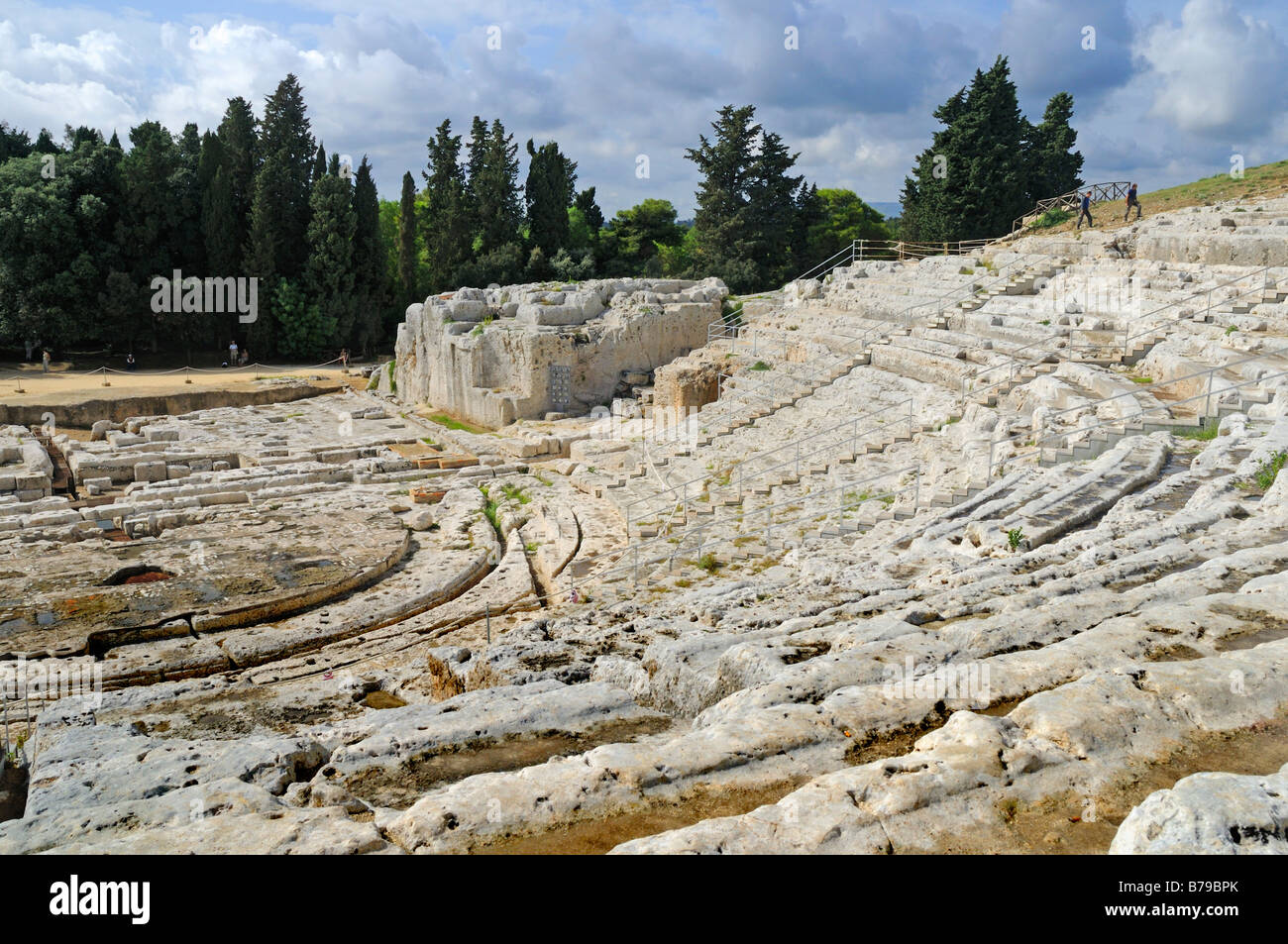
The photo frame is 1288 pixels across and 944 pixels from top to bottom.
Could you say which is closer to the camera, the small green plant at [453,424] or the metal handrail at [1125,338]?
the metal handrail at [1125,338]

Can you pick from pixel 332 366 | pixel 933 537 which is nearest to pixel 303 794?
pixel 933 537

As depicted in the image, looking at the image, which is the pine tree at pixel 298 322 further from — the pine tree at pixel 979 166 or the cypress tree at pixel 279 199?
the pine tree at pixel 979 166

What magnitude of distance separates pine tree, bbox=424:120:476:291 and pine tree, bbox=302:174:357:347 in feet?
12.3

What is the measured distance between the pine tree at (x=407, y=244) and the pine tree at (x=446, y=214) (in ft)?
2.35

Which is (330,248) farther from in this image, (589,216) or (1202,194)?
(1202,194)

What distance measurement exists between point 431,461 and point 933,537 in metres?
13.4

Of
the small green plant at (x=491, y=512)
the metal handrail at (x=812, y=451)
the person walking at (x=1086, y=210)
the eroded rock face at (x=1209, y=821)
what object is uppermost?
the person walking at (x=1086, y=210)

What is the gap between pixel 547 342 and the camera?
25.2 meters

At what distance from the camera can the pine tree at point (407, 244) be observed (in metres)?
38.9

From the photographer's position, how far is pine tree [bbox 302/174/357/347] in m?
36.3

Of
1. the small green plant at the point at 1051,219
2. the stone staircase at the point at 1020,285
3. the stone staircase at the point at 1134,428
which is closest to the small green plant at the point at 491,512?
the stone staircase at the point at 1134,428

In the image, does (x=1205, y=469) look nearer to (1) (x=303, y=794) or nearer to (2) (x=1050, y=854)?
(2) (x=1050, y=854)

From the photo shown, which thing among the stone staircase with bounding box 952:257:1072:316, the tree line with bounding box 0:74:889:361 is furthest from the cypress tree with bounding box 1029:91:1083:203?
the stone staircase with bounding box 952:257:1072:316

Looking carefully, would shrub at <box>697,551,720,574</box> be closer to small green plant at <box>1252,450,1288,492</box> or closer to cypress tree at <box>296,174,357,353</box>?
small green plant at <box>1252,450,1288,492</box>
